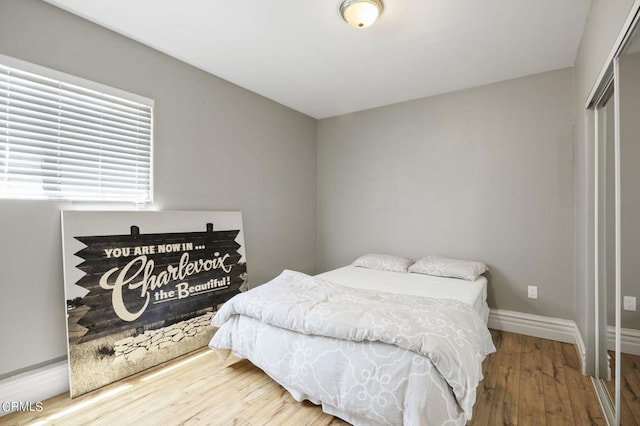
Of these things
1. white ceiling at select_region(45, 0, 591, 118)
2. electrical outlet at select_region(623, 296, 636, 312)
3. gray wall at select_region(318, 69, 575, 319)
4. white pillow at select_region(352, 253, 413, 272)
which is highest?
white ceiling at select_region(45, 0, 591, 118)

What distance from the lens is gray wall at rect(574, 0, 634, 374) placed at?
1689 millimetres

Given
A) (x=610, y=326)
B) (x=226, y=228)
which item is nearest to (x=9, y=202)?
(x=226, y=228)

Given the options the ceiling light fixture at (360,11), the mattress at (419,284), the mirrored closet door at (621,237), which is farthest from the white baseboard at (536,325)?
the ceiling light fixture at (360,11)

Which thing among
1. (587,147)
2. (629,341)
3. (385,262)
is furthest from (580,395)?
(385,262)

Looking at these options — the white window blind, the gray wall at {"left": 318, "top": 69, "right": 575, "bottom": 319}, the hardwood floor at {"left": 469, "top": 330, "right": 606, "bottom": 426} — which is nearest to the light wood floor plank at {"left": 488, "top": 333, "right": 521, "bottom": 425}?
the hardwood floor at {"left": 469, "top": 330, "right": 606, "bottom": 426}

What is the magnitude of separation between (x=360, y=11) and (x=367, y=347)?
2010 mm

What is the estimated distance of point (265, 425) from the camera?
5.52 feet

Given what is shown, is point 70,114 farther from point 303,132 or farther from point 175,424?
point 303,132

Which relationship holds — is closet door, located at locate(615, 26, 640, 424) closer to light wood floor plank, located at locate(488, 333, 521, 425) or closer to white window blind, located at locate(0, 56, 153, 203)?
light wood floor plank, located at locate(488, 333, 521, 425)

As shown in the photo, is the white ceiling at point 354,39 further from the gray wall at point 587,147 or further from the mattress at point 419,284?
the mattress at point 419,284

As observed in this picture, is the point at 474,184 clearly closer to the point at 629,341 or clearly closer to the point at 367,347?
the point at 629,341

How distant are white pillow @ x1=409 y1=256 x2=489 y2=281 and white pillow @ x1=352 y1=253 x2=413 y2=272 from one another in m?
0.12

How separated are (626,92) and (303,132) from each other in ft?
10.5

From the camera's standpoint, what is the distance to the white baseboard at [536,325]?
2.76 m
